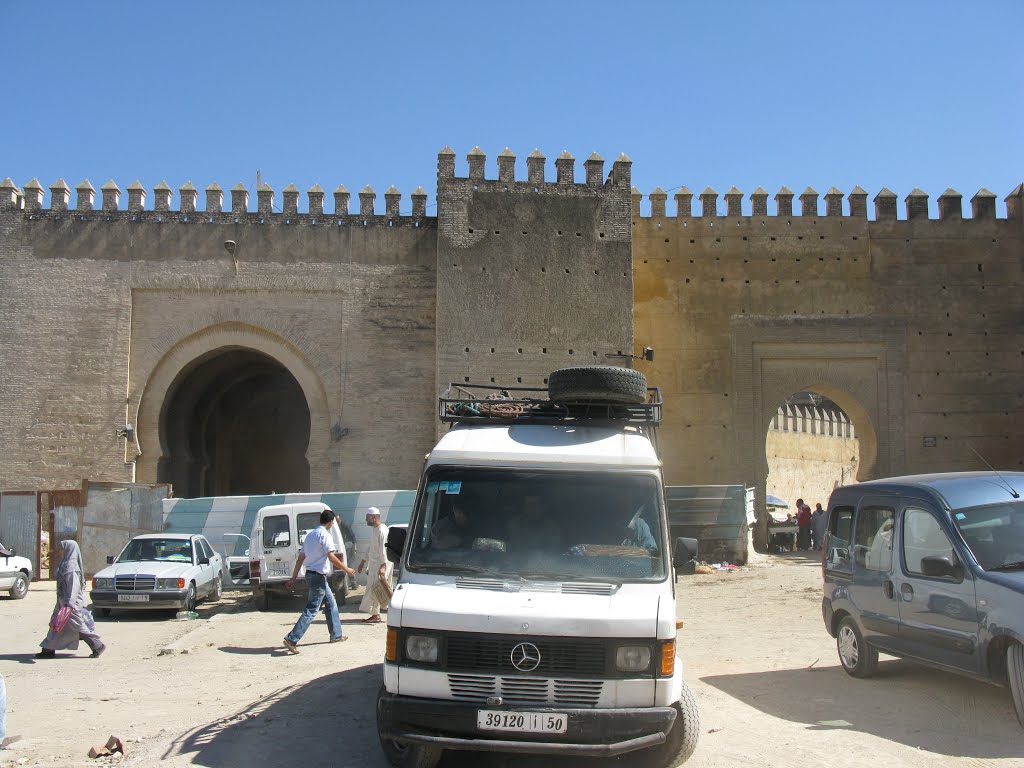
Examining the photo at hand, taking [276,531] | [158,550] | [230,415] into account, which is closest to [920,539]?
[276,531]

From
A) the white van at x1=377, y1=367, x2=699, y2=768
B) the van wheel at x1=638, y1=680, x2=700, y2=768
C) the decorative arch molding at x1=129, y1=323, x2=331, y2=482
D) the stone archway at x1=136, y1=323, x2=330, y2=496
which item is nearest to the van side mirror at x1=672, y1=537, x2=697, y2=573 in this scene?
the white van at x1=377, y1=367, x2=699, y2=768

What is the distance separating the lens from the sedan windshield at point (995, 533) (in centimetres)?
558

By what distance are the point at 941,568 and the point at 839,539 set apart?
1723 mm

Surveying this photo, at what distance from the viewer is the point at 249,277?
1764cm

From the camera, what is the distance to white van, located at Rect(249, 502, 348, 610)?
1156 centimetres

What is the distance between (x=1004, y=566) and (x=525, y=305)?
12.7m

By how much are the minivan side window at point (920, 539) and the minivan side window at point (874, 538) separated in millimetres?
159

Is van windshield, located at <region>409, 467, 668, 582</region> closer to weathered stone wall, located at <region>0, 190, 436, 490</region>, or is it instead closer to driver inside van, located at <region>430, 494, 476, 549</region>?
driver inside van, located at <region>430, 494, 476, 549</region>

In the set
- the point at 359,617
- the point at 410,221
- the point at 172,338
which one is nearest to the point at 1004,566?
the point at 359,617

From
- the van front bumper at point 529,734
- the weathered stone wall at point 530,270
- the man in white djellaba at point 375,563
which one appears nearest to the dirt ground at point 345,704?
the man in white djellaba at point 375,563

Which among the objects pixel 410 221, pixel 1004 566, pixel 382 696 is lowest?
pixel 382 696

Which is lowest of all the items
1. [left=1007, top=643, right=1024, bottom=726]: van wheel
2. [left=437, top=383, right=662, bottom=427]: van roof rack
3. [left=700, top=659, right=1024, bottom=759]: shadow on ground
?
[left=700, top=659, right=1024, bottom=759]: shadow on ground

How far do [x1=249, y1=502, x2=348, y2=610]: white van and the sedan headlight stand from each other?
23.6 ft

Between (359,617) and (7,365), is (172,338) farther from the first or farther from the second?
(359,617)
